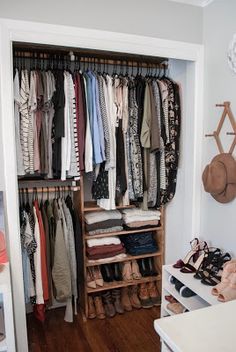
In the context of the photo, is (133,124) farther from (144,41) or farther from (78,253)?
(78,253)

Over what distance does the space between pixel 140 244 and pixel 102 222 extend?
43 cm

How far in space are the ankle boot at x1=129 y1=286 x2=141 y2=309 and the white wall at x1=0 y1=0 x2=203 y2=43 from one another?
6.84ft

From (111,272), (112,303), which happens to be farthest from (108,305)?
(111,272)

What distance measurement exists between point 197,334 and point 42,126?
1.54 metres

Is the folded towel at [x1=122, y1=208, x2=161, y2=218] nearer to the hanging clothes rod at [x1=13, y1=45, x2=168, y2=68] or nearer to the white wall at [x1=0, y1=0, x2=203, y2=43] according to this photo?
the hanging clothes rod at [x1=13, y1=45, x2=168, y2=68]

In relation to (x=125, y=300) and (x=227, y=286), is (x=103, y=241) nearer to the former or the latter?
(x=125, y=300)

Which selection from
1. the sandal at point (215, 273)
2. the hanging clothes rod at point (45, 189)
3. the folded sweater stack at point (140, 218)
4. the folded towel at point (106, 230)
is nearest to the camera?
the sandal at point (215, 273)

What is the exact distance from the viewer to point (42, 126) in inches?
76.1

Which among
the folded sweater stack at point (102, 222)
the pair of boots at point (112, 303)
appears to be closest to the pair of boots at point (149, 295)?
the pair of boots at point (112, 303)

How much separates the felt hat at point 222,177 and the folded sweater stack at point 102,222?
33.1 inches

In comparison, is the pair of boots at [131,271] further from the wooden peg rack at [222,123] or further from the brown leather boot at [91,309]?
the wooden peg rack at [222,123]

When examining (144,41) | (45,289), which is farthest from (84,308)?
(144,41)

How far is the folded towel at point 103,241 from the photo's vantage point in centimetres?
230

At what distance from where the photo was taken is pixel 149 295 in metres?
2.54
